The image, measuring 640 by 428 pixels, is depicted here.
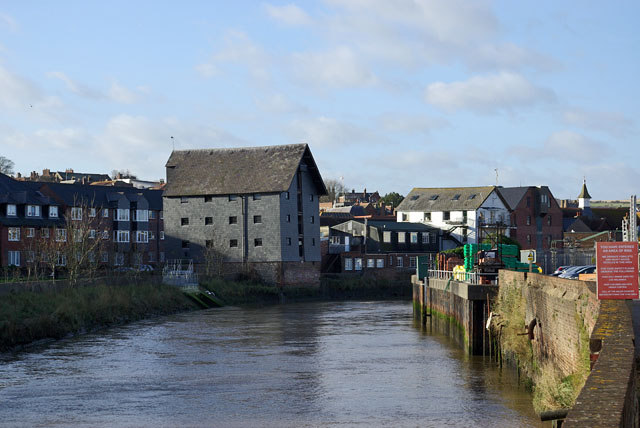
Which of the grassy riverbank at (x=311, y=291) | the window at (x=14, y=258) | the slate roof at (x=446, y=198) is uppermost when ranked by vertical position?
the slate roof at (x=446, y=198)

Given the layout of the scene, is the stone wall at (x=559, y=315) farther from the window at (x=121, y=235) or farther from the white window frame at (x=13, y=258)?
the window at (x=121, y=235)

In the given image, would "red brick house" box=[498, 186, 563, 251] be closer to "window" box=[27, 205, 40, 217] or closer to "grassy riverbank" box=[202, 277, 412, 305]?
"grassy riverbank" box=[202, 277, 412, 305]

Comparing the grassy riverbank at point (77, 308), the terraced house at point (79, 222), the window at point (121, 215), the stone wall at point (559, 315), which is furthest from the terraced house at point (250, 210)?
the stone wall at point (559, 315)

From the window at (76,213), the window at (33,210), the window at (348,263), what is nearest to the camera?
the window at (33,210)

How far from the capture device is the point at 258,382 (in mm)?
28750

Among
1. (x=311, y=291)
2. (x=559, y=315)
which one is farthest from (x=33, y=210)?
(x=559, y=315)

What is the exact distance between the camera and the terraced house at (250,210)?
80.2 meters

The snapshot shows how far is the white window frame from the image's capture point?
250 ft

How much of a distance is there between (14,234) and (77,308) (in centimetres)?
3250

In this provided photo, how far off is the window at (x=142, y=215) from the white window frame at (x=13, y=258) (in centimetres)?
1949

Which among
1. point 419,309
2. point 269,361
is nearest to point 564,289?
point 269,361

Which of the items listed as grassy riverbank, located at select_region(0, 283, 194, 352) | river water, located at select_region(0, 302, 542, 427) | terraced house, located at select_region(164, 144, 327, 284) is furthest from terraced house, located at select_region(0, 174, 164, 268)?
river water, located at select_region(0, 302, 542, 427)

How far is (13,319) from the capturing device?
3981 cm

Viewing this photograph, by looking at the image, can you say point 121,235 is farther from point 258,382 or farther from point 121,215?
point 258,382
